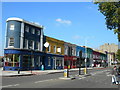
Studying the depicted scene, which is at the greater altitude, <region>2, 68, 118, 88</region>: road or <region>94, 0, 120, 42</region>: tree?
<region>94, 0, 120, 42</region>: tree

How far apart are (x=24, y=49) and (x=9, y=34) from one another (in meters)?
3.66

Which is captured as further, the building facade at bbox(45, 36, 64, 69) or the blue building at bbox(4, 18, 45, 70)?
the building facade at bbox(45, 36, 64, 69)

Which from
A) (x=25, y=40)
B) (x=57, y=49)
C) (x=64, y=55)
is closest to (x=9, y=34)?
(x=25, y=40)

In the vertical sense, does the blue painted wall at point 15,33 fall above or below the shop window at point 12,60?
above

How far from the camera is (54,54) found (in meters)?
51.2

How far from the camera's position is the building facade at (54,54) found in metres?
48.2

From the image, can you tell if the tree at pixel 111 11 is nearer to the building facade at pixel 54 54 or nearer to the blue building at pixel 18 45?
the blue building at pixel 18 45

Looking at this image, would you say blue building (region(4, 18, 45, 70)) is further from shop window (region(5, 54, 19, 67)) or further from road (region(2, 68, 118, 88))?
road (region(2, 68, 118, 88))

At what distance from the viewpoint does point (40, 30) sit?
150 feet

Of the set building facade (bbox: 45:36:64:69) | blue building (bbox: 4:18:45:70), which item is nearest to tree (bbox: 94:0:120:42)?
blue building (bbox: 4:18:45:70)

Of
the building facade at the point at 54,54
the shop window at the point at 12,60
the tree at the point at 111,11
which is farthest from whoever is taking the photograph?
the building facade at the point at 54,54

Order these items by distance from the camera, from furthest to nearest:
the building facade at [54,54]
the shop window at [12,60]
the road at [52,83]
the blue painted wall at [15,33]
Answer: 1. the building facade at [54,54]
2. the blue painted wall at [15,33]
3. the shop window at [12,60]
4. the road at [52,83]

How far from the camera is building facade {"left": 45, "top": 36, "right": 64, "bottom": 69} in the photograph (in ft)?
158

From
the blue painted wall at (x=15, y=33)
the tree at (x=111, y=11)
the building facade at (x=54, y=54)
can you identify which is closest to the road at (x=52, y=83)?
the tree at (x=111, y=11)
